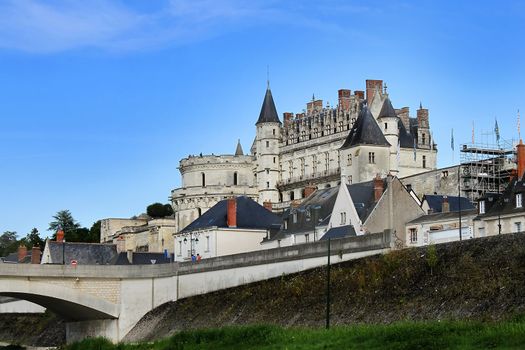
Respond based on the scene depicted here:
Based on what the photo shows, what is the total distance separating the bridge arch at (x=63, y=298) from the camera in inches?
1832

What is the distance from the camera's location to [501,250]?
3484 centimetres

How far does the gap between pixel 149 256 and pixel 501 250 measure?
39.0 metres

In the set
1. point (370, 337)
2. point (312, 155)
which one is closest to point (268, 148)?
point (312, 155)

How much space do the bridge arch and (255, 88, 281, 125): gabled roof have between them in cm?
5806

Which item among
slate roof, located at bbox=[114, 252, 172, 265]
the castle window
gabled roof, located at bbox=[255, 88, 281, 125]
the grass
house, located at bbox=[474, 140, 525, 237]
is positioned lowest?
the grass

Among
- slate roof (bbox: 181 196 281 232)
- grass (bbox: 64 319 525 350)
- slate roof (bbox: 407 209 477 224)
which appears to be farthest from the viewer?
slate roof (bbox: 181 196 281 232)

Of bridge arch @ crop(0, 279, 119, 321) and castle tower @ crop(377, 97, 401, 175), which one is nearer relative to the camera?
bridge arch @ crop(0, 279, 119, 321)

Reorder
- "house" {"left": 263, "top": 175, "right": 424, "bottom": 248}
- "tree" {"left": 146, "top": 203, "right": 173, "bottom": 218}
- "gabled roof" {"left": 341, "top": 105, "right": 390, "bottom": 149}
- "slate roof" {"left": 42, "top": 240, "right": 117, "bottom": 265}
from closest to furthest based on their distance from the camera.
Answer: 1. "house" {"left": 263, "top": 175, "right": 424, "bottom": 248}
2. "slate roof" {"left": 42, "top": 240, "right": 117, "bottom": 265}
3. "gabled roof" {"left": 341, "top": 105, "right": 390, "bottom": 149}
4. "tree" {"left": 146, "top": 203, "right": 173, "bottom": 218}

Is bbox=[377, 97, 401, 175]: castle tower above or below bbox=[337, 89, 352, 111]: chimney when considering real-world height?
Result: below

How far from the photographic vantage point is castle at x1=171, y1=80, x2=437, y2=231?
90.8m

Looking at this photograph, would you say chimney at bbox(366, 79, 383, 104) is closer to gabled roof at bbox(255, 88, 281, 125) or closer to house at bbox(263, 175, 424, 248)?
gabled roof at bbox(255, 88, 281, 125)

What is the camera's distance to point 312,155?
10400cm

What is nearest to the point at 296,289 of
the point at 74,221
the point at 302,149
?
the point at 302,149

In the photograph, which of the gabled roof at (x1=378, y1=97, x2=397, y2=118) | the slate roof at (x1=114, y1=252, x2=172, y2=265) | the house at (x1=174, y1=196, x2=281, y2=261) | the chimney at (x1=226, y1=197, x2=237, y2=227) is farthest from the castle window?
the gabled roof at (x1=378, y1=97, x2=397, y2=118)
